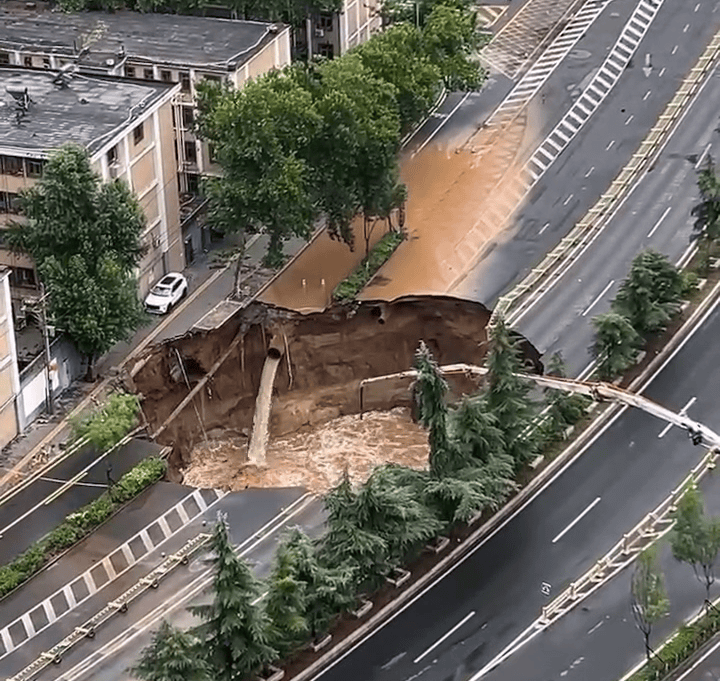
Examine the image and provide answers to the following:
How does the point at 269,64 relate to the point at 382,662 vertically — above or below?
above

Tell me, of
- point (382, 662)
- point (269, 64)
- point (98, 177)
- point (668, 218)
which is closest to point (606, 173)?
point (668, 218)

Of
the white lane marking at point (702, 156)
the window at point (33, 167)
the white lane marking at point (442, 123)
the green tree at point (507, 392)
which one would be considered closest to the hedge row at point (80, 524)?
the green tree at point (507, 392)

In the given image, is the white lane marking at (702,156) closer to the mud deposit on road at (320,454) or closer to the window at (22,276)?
the mud deposit on road at (320,454)

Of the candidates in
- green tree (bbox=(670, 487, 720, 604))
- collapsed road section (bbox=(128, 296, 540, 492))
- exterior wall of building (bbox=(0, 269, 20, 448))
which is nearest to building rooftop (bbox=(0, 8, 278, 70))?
collapsed road section (bbox=(128, 296, 540, 492))

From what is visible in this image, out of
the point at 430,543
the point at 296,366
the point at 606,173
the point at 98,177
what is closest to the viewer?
the point at 430,543

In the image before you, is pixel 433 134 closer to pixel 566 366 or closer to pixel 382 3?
pixel 382 3

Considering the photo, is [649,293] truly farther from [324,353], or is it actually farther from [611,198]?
[611,198]
